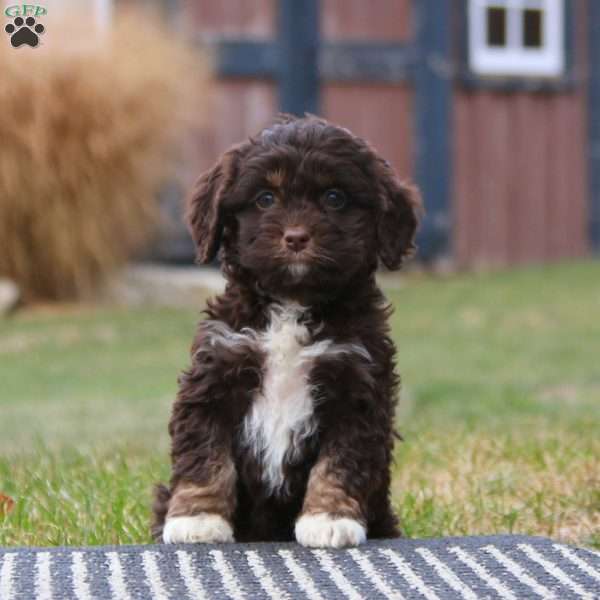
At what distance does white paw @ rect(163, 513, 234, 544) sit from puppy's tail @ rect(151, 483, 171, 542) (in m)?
Answer: 0.24

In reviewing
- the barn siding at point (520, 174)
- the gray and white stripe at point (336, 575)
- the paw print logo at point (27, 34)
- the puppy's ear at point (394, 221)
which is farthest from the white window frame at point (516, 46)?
the gray and white stripe at point (336, 575)

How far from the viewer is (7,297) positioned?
1181cm

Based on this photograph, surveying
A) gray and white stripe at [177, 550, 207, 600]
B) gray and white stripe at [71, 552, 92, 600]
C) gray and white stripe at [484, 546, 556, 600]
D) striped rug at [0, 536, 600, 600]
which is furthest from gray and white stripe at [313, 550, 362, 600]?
gray and white stripe at [71, 552, 92, 600]

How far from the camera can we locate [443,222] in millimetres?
14766

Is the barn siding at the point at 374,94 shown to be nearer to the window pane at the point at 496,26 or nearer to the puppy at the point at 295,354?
the window pane at the point at 496,26

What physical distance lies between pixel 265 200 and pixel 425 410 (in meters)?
4.09

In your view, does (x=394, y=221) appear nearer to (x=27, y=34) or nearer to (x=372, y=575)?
(x=372, y=575)

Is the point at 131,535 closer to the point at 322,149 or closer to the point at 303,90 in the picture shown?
the point at 322,149

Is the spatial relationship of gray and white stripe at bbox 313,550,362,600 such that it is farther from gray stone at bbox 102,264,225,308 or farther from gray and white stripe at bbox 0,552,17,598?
gray stone at bbox 102,264,225,308

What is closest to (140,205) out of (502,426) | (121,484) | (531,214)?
(531,214)

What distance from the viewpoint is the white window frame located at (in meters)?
15.1

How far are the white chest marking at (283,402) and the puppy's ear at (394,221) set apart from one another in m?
0.29

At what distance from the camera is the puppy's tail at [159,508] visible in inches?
154

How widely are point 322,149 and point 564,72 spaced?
40.8 feet
